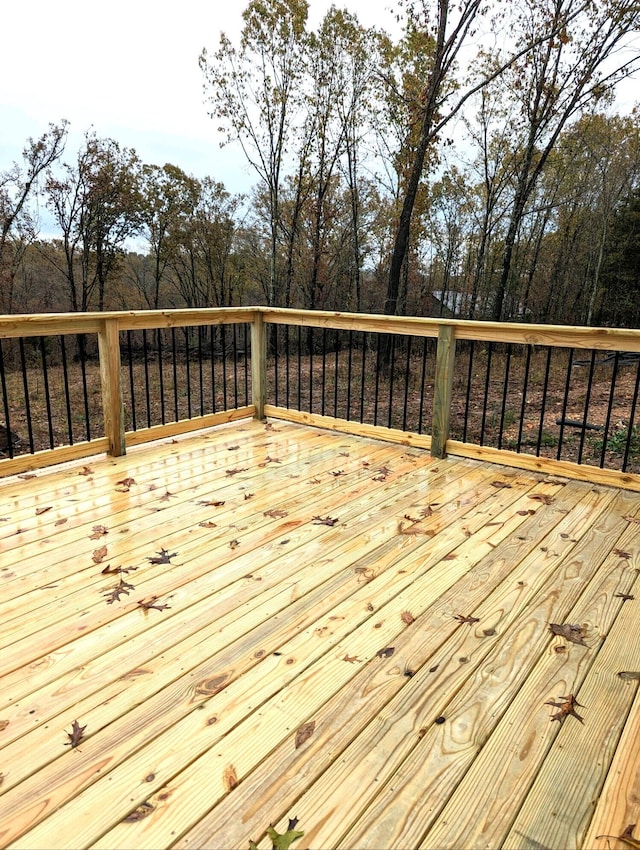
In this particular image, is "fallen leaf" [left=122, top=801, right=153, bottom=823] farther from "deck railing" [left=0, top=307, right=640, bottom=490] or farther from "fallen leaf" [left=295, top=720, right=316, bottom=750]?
"deck railing" [left=0, top=307, right=640, bottom=490]

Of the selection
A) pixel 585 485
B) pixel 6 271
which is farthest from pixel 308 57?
pixel 585 485

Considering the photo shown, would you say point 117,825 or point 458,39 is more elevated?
point 458,39

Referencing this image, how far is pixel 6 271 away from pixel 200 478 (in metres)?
12.1

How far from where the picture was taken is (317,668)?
1796mm

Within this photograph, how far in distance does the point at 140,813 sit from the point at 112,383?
3.11m

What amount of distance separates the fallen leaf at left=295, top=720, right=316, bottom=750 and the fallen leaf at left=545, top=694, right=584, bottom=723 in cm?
69

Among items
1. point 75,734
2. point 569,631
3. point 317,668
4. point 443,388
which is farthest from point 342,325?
point 75,734

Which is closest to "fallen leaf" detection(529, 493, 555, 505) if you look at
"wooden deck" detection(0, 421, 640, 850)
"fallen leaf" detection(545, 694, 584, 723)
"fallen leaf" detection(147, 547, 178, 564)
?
"wooden deck" detection(0, 421, 640, 850)

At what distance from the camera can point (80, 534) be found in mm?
2762

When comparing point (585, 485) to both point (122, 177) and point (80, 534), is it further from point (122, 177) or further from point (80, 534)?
point (122, 177)

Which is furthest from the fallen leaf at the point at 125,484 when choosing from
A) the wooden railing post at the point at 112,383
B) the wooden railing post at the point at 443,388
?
the wooden railing post at the point at 443,388

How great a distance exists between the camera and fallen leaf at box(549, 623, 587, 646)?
77.9 inches

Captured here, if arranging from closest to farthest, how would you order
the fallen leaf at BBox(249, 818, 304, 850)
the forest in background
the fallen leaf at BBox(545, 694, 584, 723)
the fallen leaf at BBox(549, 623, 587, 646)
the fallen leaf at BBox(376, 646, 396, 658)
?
1. the fallen leaf at BBox(249, 818, 304, 850)
2. the fallen leaf at BBox(545, 694, 584, 723)
3. the fallen leaf at BBox(376, 646, 396, 658)
4. the fallen leaf at BBox(549, 623, 587, 646)
5. the forest in background

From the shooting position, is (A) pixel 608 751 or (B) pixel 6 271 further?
(B) pixel 6 271
